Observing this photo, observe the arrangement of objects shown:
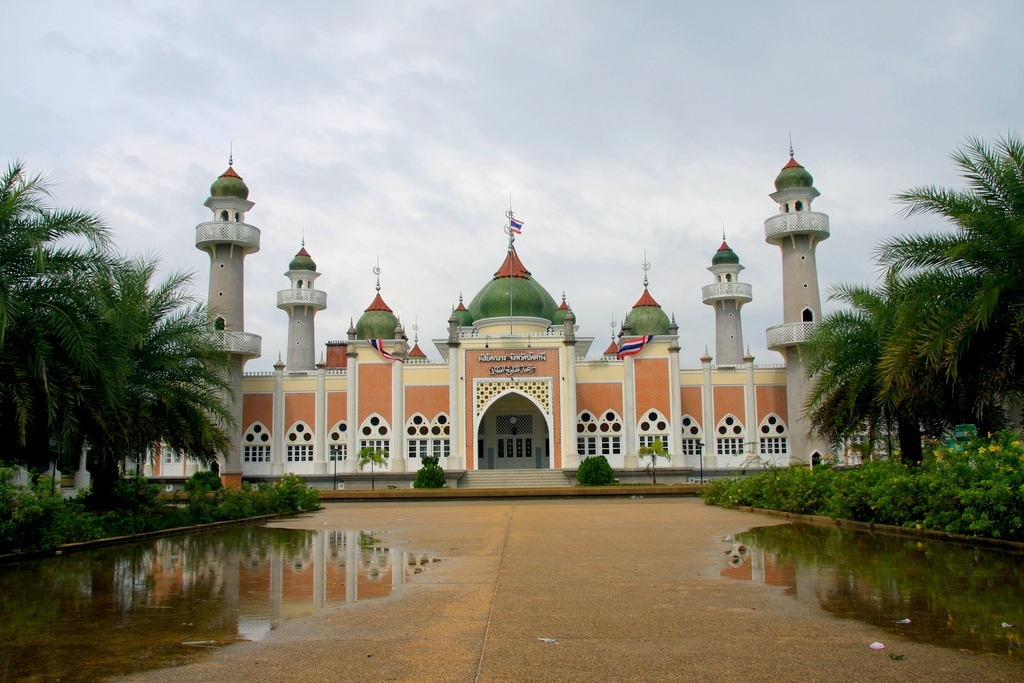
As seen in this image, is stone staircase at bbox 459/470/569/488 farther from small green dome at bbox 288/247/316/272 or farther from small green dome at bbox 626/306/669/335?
small green dome at bbox 288/247/316/272

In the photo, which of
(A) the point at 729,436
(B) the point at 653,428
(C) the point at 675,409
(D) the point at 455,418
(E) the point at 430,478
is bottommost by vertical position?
(E) the point at 430,478

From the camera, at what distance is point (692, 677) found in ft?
14.3

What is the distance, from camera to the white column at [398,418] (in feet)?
117

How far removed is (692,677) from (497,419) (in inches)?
1365

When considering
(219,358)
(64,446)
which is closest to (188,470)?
(219,358)

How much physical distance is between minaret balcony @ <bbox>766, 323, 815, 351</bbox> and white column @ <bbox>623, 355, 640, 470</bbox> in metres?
5.91

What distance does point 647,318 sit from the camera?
1654 inches

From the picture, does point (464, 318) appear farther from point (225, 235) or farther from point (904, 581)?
point (904, 581)

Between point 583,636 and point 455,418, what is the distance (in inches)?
1190

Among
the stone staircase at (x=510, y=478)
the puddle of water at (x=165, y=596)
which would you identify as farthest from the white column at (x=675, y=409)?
the puddle of water at (x=165, y=596)

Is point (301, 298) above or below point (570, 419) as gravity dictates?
above

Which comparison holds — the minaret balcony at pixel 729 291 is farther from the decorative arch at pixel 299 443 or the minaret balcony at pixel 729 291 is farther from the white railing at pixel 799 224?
the decorative arch at pixel 299 443

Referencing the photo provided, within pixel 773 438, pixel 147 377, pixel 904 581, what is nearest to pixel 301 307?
pixel 773 438

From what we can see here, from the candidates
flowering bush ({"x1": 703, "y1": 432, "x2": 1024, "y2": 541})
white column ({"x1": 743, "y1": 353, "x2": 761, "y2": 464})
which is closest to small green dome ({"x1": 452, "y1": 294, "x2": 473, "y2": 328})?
white column ({"x1": 743, "y1": 353, "x2": 761, "y2": 464})
